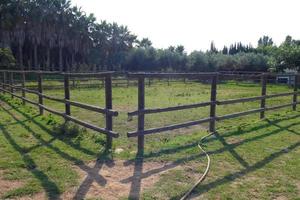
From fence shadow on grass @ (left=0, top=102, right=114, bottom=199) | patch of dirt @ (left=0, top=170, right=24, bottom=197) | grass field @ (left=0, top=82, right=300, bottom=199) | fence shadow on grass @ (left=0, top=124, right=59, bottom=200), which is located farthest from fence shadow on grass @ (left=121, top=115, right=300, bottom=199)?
patch of dirt @ (left=0, top=170, right=24, bottom=197)

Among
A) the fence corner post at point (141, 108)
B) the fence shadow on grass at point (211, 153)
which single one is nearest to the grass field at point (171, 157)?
the fence shadow on grass at point (211, 153)

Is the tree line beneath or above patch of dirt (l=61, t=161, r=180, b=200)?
above

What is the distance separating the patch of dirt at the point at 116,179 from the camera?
362 cm

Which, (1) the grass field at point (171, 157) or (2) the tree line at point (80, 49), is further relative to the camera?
(2) the tree line at point (80, 49)

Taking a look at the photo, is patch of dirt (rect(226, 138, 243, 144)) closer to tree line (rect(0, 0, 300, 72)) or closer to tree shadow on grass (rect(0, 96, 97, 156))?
tree shadow on grass (rect(0, 96, 97, 156))

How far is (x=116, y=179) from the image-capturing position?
411cm

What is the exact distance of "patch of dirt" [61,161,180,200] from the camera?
3.62m

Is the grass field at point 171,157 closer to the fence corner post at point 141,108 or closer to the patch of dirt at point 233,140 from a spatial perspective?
the patch of dirt at point 233,140

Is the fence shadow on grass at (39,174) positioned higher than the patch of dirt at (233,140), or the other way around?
A: the fence shadow on grass at (39,174)

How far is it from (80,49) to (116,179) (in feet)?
173

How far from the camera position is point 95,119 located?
8766 millimetres

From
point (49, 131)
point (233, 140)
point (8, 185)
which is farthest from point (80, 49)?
point (8, 185)

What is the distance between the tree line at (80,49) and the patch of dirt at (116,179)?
27.7 meters

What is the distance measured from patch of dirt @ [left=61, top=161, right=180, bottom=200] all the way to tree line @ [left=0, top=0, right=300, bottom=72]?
27.7m
